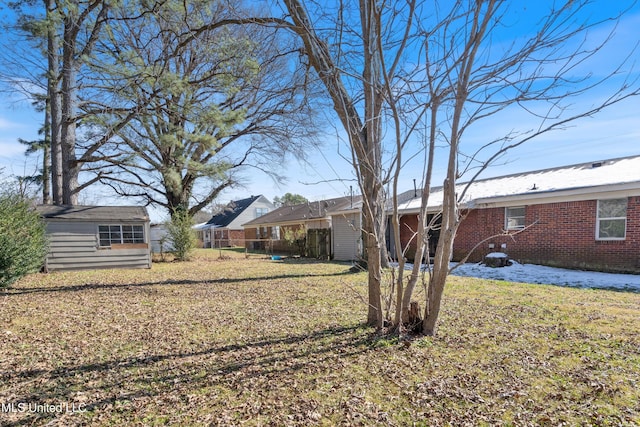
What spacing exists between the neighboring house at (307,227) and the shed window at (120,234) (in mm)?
7203

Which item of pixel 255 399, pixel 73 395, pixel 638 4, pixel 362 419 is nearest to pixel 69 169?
pixel 73 395

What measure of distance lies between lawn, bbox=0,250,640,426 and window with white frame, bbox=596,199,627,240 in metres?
3.82

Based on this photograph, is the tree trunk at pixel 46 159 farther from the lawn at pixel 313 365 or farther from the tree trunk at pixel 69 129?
the lawn at pixel 313 365

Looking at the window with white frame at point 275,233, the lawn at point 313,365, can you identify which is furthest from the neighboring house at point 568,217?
the window with white frame at point 275,233

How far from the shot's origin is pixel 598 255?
→ 30.3 ft

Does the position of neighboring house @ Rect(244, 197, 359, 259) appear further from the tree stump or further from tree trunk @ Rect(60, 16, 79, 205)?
the tree stump

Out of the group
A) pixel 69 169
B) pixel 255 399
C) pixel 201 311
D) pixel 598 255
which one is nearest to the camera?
pixel 255 399

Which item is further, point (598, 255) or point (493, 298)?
point (598, 255)

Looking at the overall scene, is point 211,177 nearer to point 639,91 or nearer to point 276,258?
point 276,258

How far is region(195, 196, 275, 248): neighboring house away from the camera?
33500 mm

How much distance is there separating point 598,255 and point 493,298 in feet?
17.8

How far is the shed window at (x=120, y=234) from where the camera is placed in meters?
12.2

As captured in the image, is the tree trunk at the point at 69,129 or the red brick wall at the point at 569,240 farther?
the tree trunk at the point at 69,129

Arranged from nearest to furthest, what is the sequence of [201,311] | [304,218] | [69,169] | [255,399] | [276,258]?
1. [255,399]
2. [201,311]
3. [69,169]
4. [276,258]
5. [304,218]
